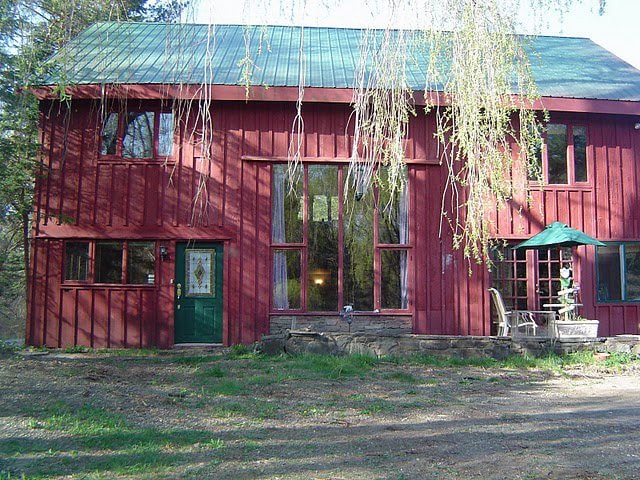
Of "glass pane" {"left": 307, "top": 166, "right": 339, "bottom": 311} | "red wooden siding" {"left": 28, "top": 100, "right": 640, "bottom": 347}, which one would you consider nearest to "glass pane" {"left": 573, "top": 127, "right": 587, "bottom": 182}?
"red wooden siding" {"left": 28, "top": 100, "right": 640, "bottom": 347}

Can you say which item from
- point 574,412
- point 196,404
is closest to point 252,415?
point 196,404

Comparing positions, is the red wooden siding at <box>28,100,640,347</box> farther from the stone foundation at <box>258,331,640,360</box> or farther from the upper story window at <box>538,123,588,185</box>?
the stone foundation at <box>258,331,640,360</box>

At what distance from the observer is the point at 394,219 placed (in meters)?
10.4

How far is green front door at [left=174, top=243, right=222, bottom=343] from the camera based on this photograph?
1020 centimetres

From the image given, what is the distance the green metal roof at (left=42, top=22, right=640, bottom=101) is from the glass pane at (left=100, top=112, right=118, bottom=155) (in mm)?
769

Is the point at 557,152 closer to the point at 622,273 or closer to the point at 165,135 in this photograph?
Result: the point at 622,273

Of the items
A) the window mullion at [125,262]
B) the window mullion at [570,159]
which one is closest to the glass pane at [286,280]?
the window mullion at [125,262]

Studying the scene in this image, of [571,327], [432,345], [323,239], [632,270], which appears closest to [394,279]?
[323,239]

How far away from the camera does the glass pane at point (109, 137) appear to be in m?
10.4

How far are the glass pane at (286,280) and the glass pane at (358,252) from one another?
2.88ft

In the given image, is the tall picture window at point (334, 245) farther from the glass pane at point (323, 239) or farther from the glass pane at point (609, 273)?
the glass pane at point (609, 273)

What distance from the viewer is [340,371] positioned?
7.68 metres

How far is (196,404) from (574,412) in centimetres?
381

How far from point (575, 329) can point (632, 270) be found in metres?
2.59
